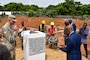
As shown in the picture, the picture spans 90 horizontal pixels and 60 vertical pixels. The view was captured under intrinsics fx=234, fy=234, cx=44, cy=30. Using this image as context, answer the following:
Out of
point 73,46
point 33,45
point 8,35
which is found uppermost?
point 8,35

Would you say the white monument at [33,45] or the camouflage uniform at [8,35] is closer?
the camouflage uniform at [8,35]

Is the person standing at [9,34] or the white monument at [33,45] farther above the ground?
the person standing at [9,34]

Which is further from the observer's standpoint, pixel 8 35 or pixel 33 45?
pixel 33 45

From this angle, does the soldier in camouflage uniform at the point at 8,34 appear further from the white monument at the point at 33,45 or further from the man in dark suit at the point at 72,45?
the man in dark suit at the point at 72,45

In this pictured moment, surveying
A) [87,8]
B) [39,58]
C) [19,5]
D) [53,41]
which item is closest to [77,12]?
[87,8]

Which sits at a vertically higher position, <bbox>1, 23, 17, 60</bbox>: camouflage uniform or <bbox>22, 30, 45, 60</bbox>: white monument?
<bbox>1, 23, 17, 60</bbox>: camouflage uniform

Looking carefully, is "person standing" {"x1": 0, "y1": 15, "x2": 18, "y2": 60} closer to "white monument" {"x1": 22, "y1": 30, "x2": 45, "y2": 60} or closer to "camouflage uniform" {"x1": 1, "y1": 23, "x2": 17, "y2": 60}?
"camouflage uniform" {"x1": 1, "y1": 23, "x2": 17, "y2": 60}

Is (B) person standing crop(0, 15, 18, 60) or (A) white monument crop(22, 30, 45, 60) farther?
(A) white monument crop(22, 30, 45, 60)

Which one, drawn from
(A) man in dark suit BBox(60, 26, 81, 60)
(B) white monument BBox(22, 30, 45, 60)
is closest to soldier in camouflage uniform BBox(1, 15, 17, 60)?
(B) white monument BBox(22, 30, 45, 60)

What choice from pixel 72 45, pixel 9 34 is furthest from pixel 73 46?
pixel 9 34

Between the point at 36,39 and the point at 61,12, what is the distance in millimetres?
41138

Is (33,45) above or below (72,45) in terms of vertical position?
below

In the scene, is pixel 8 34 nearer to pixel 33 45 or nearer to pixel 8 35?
pixel 8 35

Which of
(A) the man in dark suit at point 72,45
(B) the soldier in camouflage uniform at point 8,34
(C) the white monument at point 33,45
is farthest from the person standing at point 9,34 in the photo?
(A) the man in dark suit at point 72,45
